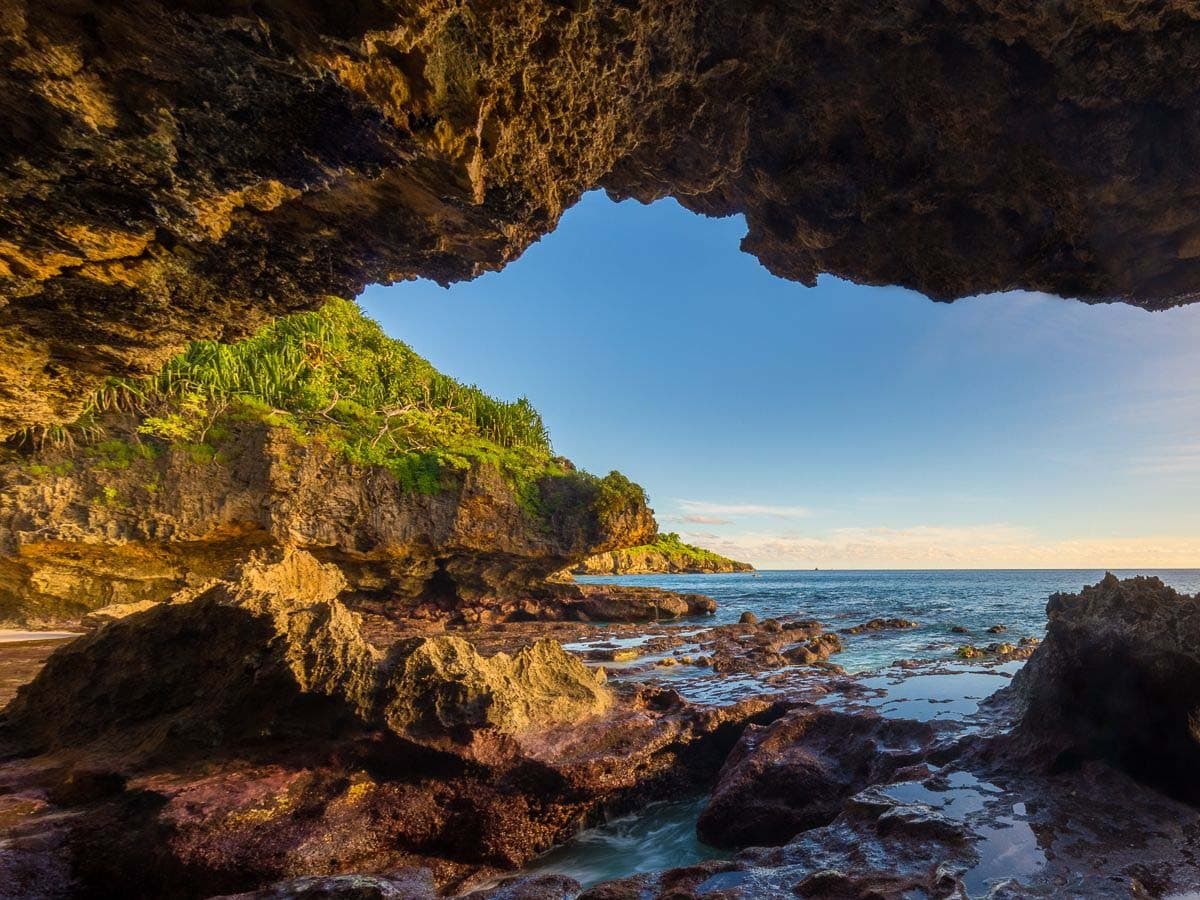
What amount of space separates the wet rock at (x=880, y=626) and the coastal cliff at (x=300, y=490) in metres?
8.92

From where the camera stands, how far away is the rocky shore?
347cm

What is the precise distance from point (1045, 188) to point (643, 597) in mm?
24143

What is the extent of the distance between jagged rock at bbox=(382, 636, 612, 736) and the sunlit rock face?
147 inches

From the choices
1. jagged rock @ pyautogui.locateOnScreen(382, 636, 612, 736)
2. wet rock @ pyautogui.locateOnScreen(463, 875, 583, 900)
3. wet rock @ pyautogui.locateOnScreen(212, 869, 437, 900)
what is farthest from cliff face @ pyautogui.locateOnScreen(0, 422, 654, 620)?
wet rock @ pyautogui.locateOnScreen(463, 875, 583, 900)

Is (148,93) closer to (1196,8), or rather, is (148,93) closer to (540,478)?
(1196,8)

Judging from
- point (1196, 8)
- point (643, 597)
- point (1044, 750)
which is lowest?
point (643, 597)

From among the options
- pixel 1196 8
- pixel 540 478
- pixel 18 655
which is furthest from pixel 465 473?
pixel 1196 8

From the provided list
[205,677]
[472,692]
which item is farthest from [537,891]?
[205,677]

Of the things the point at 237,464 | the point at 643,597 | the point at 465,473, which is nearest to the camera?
the point at 237,464

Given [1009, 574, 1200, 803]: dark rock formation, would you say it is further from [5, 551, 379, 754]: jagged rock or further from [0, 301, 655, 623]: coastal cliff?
[0, 301, 655, 623]: coastal cliff

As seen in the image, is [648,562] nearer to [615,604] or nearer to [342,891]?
[615,604]

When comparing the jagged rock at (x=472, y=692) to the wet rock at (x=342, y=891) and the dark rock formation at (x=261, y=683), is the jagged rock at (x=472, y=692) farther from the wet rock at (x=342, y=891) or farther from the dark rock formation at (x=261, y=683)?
the wet rock at (x=342, y=891)

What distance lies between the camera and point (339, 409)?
18.9 m

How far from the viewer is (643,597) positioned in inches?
1061
